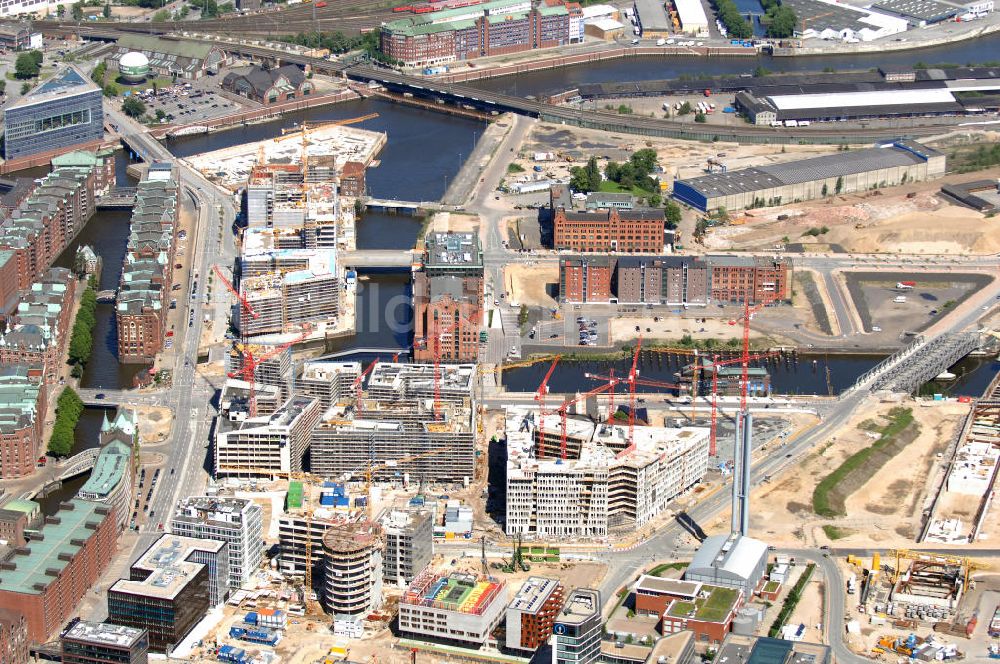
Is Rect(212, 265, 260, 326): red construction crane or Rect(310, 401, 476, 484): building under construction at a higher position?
Rect(212, 265, 260, 326): red construction crane

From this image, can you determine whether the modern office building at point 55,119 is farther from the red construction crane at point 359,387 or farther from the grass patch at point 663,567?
the grass patch at point 663,567

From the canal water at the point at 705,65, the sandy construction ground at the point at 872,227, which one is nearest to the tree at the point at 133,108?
the canal water at the point at 705,65

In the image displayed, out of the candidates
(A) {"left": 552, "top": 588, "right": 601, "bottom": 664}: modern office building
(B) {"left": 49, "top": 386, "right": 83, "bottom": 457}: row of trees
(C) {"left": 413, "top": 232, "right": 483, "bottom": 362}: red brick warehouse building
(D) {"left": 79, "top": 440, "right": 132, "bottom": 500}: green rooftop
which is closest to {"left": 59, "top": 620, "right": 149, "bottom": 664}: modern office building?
(D) {"left": 79, "top": 440, "right": 132, "bottom": 500}: green rooftop

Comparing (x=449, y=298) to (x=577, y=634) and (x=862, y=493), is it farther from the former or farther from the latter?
(x=577, y=634)

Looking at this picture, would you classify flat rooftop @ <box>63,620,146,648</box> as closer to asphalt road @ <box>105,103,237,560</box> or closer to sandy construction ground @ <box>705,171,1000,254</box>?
asphalt road @ <box>105,103,237,560</box>

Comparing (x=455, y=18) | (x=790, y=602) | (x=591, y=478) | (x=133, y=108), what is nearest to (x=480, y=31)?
(x=455, y=18)

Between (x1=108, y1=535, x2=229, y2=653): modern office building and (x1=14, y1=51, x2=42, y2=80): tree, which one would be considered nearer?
(x1=108, y1=535, x2=229, y2=653): modern office building

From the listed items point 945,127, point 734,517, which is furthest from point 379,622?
point 945,127
